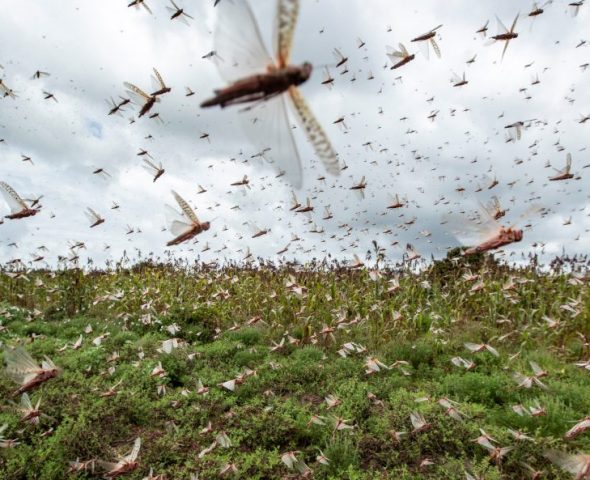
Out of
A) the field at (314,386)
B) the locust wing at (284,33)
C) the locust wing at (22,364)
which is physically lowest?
the field at (314,386)

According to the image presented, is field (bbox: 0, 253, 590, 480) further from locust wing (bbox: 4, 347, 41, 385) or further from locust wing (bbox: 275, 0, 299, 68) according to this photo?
locust wing (bbox: 275, 0, 299, 68)

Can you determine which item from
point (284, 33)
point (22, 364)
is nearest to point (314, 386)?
point (22, 364)

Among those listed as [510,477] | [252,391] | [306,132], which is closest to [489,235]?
[306,132]

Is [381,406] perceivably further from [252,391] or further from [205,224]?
[205,224]

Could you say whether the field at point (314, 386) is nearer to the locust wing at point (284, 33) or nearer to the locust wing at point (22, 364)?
the locust wing at point (22, 364)

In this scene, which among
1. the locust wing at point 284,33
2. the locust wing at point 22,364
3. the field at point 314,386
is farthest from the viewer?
the field at point 314,386

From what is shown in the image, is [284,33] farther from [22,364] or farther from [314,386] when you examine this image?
[314,386]

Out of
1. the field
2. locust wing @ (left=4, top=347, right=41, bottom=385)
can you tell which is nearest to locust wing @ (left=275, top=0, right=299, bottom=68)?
locust wing @ (left=4, top=347, right=41, bottom=385)

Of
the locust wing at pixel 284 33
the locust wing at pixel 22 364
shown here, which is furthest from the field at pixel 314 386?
the locust wing at pixel 284 33

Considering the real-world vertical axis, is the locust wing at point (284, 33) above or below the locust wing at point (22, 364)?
above
